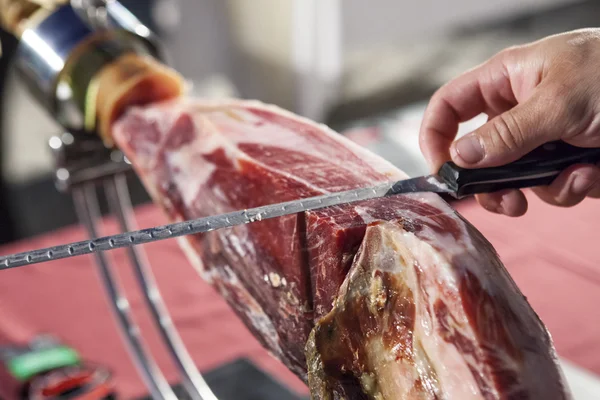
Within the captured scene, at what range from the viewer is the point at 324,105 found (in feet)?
12.1

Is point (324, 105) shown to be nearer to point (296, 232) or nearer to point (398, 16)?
point (398, 16)

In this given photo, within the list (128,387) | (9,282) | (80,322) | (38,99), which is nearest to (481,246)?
(38,99)

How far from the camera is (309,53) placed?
11.6 ft

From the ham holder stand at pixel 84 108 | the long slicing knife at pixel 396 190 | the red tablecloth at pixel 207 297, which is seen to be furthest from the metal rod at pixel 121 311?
the long slicing knife at pixel 396 190

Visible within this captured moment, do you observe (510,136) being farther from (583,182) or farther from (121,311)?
(121,311)

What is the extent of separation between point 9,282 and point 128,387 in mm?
494

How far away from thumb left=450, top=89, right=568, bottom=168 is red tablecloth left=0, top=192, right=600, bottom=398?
2.33ft

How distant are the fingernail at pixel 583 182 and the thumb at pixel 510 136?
0.08m

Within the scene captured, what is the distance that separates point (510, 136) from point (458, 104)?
0.81 feet

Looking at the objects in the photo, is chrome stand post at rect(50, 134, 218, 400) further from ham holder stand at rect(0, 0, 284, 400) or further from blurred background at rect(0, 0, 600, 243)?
blurred background at rect(0, 0, 600, 243)

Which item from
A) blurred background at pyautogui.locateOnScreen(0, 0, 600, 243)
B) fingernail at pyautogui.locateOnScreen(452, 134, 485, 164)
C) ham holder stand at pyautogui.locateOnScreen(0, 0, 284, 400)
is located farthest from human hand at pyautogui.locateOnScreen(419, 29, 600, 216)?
blurred background at pyautogui.locateOnScreen(0, 0, 600, 243)

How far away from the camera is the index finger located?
32.5 inches

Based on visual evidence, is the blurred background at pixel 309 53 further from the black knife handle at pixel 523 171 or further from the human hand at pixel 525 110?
Answer: the black knife handle at pixel 523 171

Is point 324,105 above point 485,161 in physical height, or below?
above
